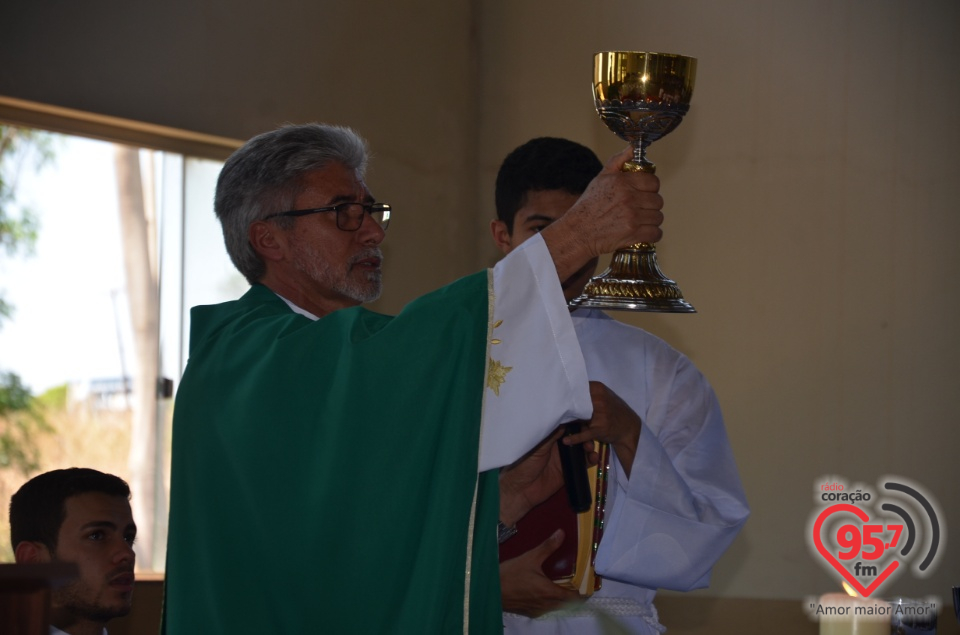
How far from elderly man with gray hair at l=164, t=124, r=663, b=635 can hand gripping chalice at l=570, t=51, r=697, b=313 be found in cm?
14

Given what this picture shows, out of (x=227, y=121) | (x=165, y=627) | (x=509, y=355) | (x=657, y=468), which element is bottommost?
(x=165, y=627)

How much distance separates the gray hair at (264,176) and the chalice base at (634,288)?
0.71m

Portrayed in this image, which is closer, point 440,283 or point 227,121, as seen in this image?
point 227,121

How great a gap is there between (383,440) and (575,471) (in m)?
0.73

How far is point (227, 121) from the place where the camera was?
498 cm

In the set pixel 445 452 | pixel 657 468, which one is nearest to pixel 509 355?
pixel 445 452

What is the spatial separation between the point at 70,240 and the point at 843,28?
143 inches

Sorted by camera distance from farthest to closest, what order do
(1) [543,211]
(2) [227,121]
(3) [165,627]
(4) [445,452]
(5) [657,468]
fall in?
1. (2) [227,121]
2. (1) [543,211]
3. (5) [657,468]
4. (3) [165,627]
5. (4) [445,452]

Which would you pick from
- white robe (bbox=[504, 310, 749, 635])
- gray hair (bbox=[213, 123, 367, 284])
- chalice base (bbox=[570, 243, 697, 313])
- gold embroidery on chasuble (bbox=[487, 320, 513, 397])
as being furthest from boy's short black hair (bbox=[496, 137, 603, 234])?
gold embroidery on chasuble (bbox=[487, 320, 513, 397])

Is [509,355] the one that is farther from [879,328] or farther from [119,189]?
[879,328]

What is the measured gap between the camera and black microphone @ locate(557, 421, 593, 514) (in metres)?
2.76

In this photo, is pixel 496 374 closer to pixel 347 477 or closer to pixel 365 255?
pixel 347 477

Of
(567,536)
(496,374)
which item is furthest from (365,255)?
(567,536)

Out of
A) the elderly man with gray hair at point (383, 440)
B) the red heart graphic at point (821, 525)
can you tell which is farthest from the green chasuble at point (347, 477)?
the red heart graphic at point (821, 525)
